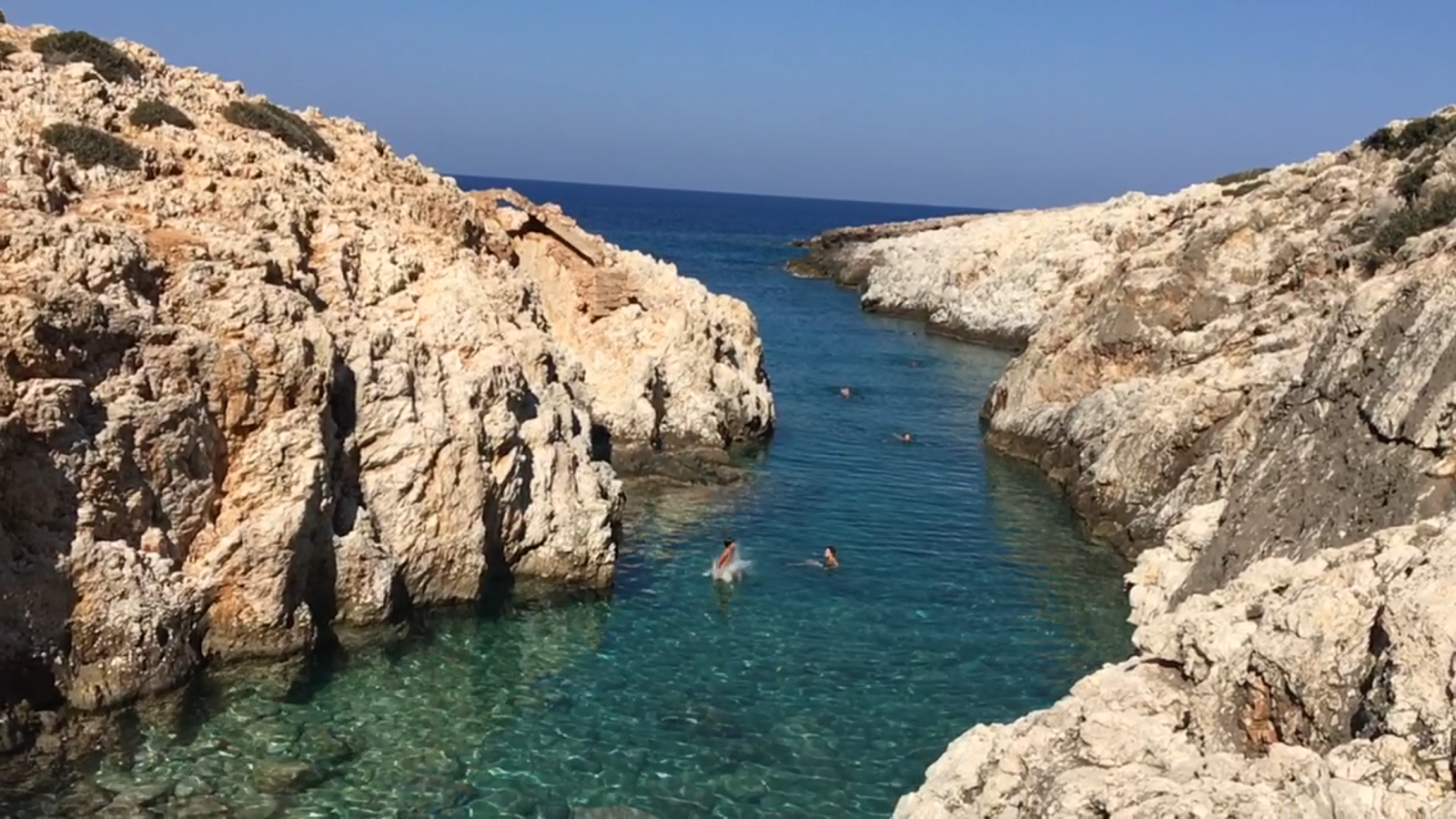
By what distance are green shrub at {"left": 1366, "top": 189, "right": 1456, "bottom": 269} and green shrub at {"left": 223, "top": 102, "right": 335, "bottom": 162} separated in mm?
25522

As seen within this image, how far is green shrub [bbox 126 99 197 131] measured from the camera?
22.8 m

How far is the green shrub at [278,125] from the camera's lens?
26.5 m

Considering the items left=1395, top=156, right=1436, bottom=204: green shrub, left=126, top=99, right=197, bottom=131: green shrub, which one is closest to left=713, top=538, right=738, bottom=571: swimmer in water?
left=126, top=99, right=197, bottom=131: green shrub

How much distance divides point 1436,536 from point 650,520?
1965cm

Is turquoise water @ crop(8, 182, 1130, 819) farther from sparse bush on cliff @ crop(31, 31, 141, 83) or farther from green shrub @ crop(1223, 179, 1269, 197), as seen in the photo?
green shrub @ crop(1223, 179, 1269, 197)

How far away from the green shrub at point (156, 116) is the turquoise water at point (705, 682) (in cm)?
1102

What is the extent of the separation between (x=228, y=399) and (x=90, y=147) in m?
6.01

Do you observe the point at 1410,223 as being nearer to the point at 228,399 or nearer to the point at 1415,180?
the point at 1415,180

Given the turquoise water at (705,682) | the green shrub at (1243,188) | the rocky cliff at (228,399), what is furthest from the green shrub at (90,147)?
the green shrub at (1243,188)

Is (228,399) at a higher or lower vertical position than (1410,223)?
lower

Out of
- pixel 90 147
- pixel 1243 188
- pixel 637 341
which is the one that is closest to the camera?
pixel 90 147

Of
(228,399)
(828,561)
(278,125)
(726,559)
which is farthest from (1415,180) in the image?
(228,399)

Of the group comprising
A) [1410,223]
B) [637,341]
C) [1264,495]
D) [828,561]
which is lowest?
[828,561]

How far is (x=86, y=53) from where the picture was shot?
25234 mm
